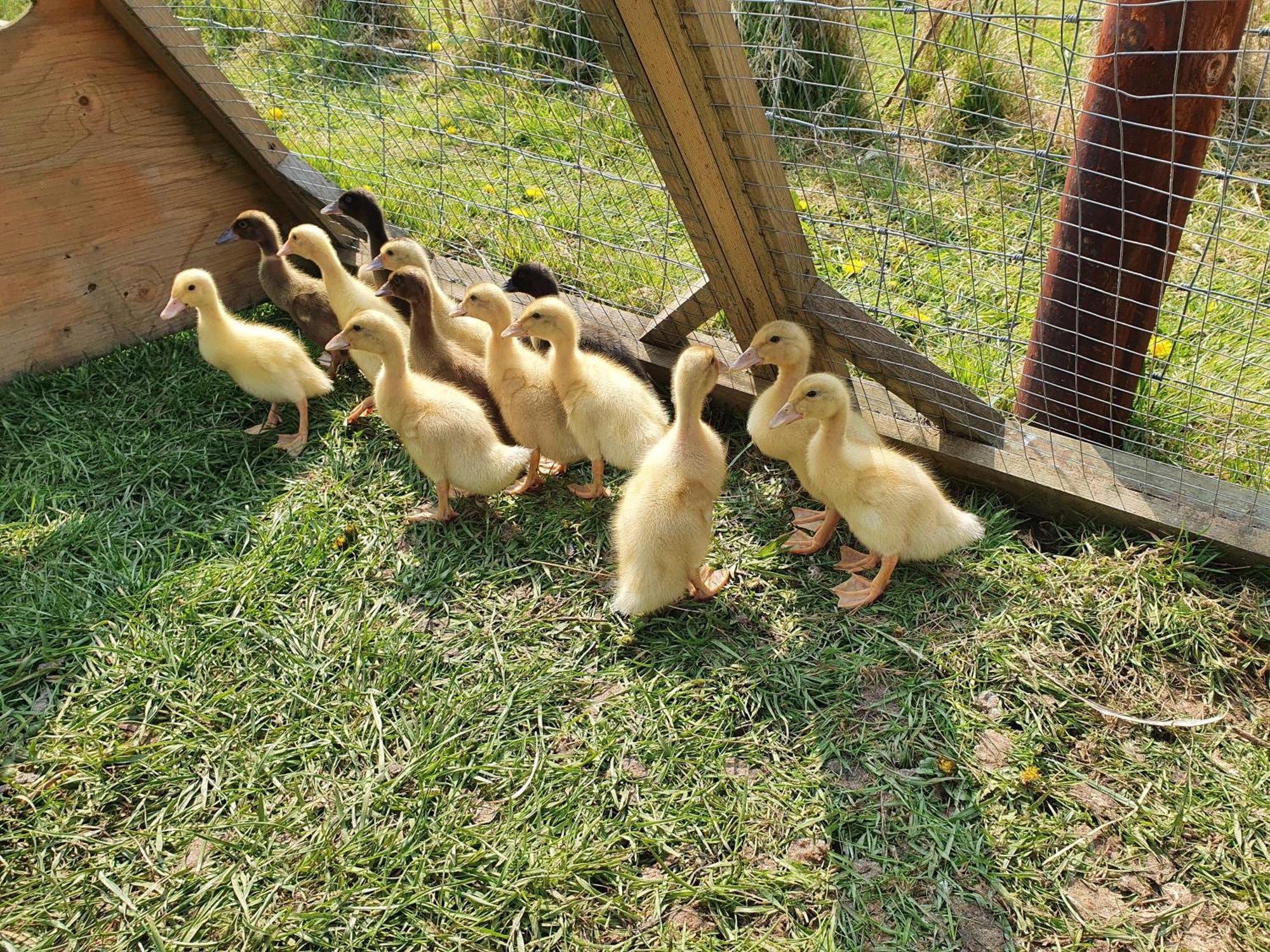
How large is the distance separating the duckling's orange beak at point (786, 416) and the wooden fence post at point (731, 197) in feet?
1.82

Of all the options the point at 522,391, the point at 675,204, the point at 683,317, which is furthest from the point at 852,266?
the point at 522,391

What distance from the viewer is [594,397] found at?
3984 millimetres

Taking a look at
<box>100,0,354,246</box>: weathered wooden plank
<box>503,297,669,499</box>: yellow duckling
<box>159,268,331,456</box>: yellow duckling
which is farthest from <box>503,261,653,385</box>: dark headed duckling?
<box>100,0,354,246</box>: weathered wooden plank

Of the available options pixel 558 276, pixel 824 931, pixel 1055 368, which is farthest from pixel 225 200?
pixel 824 931

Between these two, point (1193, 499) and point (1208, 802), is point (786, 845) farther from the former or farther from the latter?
point (1193, 499)

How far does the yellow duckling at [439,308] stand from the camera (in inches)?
185

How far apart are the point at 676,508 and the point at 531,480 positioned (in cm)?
105

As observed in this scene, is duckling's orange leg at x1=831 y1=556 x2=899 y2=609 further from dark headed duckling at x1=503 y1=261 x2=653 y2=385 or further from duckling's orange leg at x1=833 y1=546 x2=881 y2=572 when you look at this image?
dark headed duckling at x1=503 y1=261 x2=653 y2=385

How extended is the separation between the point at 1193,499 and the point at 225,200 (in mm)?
5000

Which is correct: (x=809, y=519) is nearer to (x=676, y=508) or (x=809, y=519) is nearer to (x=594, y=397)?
(x=676, y=508)

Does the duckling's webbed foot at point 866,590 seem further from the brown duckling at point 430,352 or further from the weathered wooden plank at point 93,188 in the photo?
the weathered wooden plank at point 93,188

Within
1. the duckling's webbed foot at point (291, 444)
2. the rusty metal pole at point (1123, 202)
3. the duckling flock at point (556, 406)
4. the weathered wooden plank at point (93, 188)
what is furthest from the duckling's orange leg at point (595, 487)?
the weathered wooden plank at point (93, 188)

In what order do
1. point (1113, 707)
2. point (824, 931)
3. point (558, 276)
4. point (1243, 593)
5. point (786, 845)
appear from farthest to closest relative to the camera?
point (558, 276)
point (1243, 593)
point (1113, 707)
point (786, 845)
point (824, 931)

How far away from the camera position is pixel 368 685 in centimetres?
347
